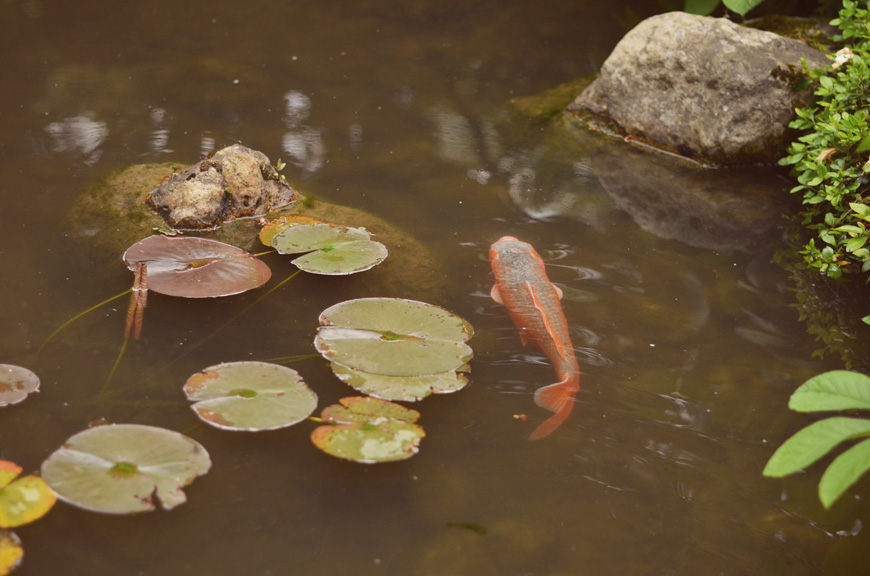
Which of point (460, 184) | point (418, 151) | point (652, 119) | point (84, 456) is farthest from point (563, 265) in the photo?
point (84, 456)

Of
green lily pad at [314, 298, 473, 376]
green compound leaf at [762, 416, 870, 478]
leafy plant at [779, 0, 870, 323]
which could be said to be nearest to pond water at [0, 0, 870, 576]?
green lily pad at [314, 298, 473, 376]

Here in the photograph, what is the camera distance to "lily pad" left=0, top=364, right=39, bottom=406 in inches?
98.5

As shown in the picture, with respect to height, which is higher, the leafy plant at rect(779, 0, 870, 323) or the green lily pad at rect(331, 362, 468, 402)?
the leafy plant at rect(779, 0, 870, 323)

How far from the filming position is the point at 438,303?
10.3 ft

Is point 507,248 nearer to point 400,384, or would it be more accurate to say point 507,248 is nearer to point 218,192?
point 400,384

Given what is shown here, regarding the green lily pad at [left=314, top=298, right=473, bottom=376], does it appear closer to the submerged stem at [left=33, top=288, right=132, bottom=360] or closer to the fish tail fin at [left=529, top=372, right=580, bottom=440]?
the fish tail fin at [left=529, top=372, right=580, bottom=440]

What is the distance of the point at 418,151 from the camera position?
4.25 meters

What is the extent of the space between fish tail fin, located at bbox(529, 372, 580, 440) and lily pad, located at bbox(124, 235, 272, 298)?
1228 millimetres

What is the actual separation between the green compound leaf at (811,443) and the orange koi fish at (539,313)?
0.92 metres

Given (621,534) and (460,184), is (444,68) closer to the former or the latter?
(460,184)

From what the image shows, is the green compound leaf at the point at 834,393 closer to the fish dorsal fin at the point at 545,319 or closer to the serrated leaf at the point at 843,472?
the serrated leaf at the point at 843,472

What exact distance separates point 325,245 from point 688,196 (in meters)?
2.10

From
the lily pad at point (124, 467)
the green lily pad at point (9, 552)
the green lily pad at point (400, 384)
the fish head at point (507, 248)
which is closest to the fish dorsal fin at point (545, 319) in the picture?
the fish head at point (507, 248)

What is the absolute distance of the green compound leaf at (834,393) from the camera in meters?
1.85
